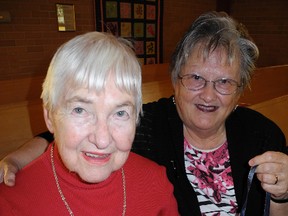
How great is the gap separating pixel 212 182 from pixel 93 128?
0.94 metres

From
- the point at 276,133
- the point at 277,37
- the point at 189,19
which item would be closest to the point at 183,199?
the point at 276,133

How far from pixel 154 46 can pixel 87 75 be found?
18.2 ft

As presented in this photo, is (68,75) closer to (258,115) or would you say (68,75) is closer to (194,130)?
(194,130)

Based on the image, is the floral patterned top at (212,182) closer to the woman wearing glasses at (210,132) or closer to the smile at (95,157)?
the woman wearing glasses at (210,132)

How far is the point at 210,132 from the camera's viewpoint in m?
1.66

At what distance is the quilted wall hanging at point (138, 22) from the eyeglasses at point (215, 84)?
3.55m

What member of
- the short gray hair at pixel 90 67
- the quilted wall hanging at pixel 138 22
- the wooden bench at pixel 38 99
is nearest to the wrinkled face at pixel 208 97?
the short gray hair at pixel 90 67

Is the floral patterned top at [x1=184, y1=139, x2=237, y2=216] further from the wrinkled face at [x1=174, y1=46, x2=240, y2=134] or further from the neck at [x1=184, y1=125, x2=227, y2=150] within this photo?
the wrinkled face at [x1=174, y1=46, x2=240, y2=134]

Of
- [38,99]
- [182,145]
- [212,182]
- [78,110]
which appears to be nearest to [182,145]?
[182,145]

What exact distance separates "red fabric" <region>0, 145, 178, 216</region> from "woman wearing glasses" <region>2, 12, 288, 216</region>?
0.33 m

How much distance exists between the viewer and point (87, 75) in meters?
0.92

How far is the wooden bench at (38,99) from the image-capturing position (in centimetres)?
216

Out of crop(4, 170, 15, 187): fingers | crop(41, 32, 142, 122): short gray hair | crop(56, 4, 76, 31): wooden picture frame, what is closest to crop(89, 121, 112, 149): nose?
crop(41, 32, 142, 122): short gray hair

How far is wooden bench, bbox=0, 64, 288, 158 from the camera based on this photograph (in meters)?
2.16
